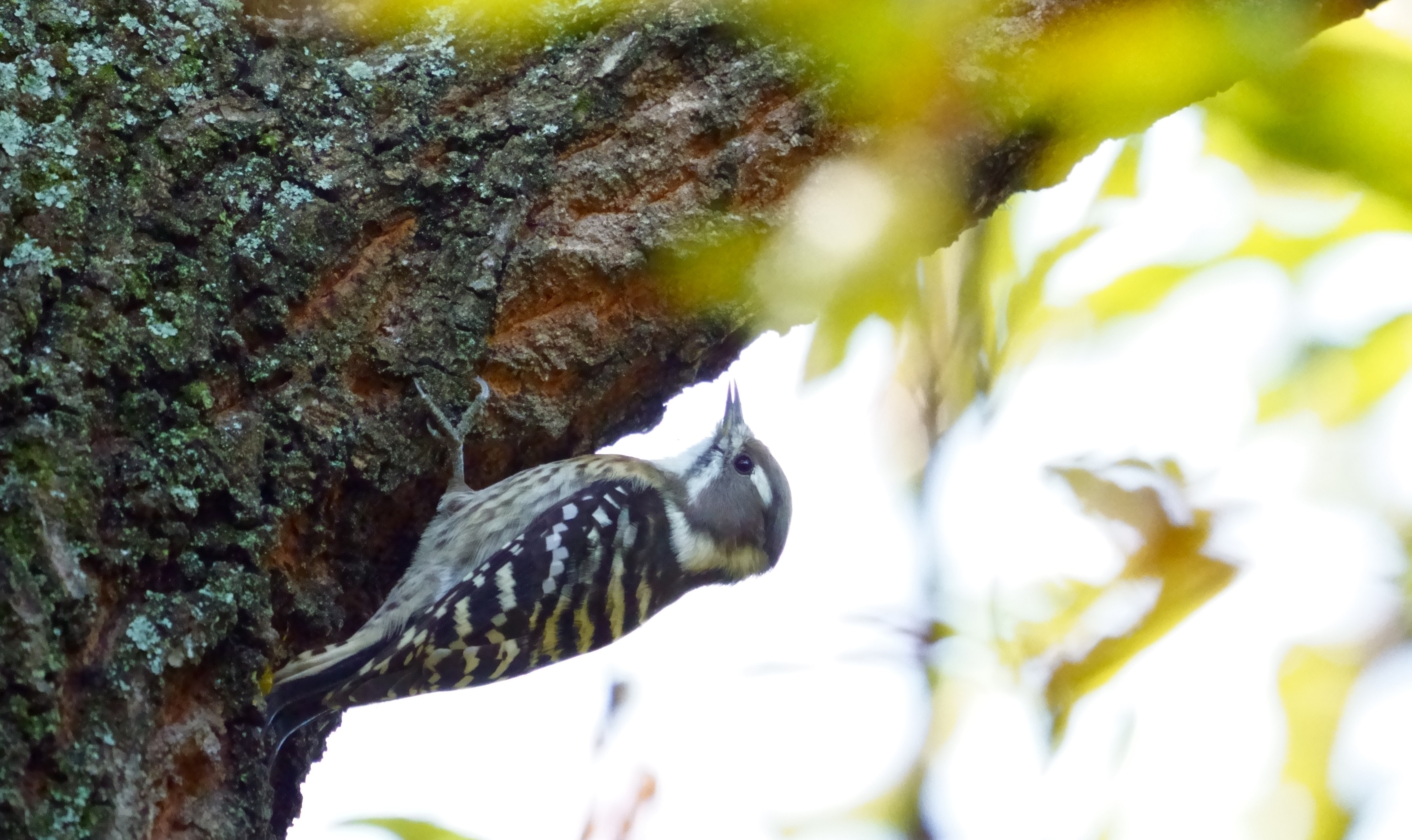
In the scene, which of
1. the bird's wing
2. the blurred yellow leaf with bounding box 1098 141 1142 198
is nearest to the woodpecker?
the bird's wing

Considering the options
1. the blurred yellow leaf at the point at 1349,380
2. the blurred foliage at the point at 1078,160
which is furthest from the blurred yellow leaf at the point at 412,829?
the blurred yellow leaf at the point at 1349,380

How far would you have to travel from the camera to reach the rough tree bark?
1.93m

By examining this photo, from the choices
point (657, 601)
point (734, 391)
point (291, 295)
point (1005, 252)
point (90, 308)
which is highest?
point (90, 308)

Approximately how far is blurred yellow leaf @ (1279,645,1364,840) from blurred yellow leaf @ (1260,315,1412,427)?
55 cm

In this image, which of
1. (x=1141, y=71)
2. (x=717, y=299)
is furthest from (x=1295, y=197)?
(x=717, y=299)

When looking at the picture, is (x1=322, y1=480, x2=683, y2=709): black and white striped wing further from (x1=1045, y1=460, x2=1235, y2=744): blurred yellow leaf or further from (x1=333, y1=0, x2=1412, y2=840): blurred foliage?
(x1=1045, y1=460, x2=1235, y2=744): blurred yellow leaf

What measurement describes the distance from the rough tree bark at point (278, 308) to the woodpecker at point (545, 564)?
0.29 ft

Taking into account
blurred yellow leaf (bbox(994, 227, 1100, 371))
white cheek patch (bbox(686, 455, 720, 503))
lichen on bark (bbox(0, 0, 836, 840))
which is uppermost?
lichen on bark (bbox(0, 0, 836, 840))

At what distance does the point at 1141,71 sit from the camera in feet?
8.74

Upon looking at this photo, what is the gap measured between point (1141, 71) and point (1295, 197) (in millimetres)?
500

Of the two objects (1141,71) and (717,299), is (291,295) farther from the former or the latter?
(1141,71)

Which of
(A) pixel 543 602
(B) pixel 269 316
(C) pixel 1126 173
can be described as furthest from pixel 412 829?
(C) pixel 1126 173

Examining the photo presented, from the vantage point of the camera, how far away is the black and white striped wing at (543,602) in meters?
2.90

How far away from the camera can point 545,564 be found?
10.4ft
